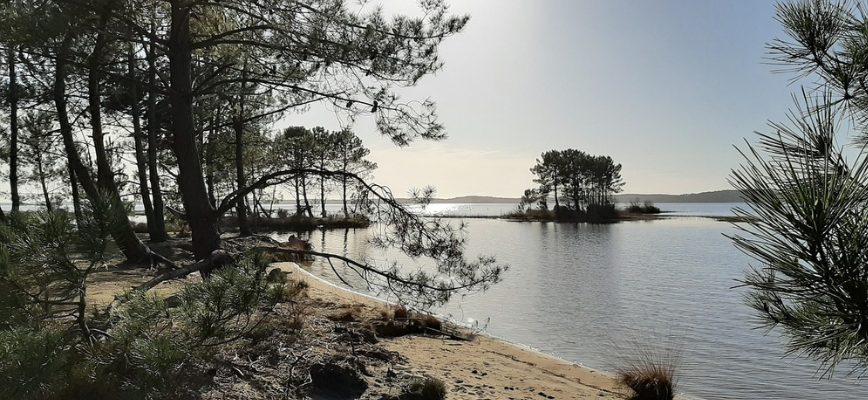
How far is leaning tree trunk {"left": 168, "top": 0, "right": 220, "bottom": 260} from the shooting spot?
19.0ft

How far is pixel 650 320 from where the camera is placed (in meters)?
11.8

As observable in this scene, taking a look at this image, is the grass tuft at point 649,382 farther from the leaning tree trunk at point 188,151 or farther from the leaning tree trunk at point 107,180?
the leaning tree trunk at point 107,180

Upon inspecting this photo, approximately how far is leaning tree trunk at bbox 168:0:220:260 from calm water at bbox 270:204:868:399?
220 cm

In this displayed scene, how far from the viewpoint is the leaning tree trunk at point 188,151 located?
19.0 feet

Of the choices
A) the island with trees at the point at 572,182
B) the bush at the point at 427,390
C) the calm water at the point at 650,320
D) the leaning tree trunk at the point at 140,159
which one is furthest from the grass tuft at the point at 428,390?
the island with trees at the point at 572,182

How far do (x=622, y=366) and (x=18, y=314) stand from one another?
7721 millimetres

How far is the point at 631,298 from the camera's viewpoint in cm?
1438

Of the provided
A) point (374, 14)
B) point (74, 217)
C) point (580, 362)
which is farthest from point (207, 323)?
point (580, 362)

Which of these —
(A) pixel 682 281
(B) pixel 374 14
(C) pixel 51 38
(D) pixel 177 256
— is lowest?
(A) pixel 682 281

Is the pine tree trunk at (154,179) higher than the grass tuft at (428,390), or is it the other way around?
the pine tree trunk at (154,179)

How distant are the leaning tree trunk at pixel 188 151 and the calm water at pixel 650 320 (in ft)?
7.20

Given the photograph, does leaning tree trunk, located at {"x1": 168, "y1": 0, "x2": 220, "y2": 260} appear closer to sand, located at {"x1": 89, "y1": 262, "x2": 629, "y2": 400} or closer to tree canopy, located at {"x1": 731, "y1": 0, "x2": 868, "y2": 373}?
sand, located at {"x1": 89, "y1": 262, "x2": 629, "y2": 400}

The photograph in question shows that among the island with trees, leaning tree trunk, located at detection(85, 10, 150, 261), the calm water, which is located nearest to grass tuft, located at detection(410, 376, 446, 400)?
the calm water

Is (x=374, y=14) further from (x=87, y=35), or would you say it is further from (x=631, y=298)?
(x=631, y=298)
